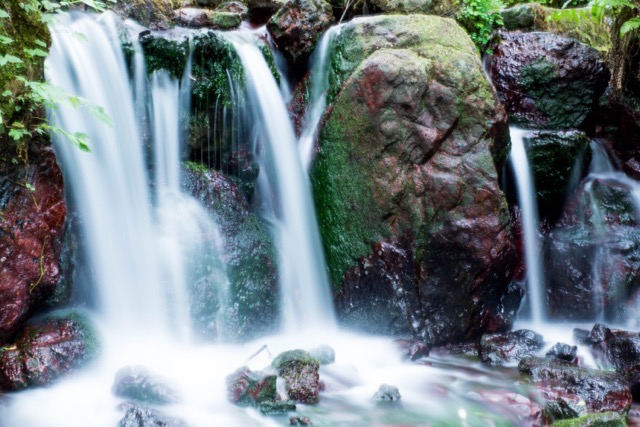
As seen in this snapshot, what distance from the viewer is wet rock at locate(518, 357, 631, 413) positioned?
177 inches

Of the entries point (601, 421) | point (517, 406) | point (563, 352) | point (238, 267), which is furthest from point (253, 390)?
point (563, 352)

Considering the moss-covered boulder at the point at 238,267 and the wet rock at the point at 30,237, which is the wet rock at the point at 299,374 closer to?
the moss-covered boulder at the point at 238,267

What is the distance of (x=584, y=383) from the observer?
4.68 metres

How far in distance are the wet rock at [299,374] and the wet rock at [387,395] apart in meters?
0.49

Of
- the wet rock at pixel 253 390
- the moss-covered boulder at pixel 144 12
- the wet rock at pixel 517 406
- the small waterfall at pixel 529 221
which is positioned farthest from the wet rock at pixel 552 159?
the moss-covered boulder at pixel 144 12

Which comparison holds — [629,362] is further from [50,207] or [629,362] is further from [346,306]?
[50,207]

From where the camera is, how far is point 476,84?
5.81 m

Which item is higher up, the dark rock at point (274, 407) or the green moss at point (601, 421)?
the green moss at point (601, 421)

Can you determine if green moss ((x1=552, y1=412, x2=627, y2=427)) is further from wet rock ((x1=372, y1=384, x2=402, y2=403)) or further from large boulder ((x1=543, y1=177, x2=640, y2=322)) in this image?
large boulder ((x1=543, y1=177, x2=640, y2=322))

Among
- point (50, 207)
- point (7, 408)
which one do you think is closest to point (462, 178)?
point (50, 207)

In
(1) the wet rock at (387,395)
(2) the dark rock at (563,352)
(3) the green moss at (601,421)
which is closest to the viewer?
(3) the green moss at (601,421)

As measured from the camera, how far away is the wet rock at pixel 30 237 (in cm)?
419

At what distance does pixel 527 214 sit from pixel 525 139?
0.94 meters

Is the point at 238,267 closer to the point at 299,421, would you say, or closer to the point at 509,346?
the point at 299,421
